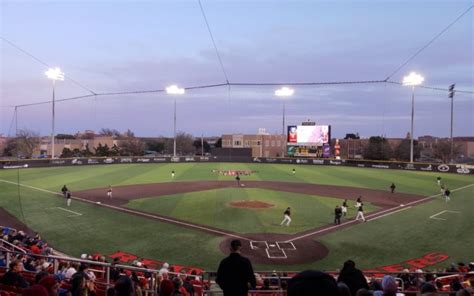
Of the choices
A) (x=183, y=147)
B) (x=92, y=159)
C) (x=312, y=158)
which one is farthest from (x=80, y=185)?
(x=183, y=147)

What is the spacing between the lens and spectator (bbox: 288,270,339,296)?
272 cm

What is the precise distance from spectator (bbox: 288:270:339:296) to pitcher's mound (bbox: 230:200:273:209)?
83.3 feet

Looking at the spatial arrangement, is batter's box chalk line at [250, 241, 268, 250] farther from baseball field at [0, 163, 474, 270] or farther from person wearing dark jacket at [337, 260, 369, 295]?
person wearing dark jacket at [337, 260, 369, 295]

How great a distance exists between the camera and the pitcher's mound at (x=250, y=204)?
92.6 ft

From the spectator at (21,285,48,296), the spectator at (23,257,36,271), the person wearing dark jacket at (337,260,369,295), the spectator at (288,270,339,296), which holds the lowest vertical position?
the spectator at (23,257,36,271)

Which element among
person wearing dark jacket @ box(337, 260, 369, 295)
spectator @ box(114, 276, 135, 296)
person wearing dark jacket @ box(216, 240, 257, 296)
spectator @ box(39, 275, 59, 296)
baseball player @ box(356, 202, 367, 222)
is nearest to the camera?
spectator @ box(39, 275, 59, 296)

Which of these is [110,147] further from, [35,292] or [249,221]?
[35,292]

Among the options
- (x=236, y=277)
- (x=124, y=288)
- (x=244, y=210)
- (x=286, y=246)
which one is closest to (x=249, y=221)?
(x=244, y=210)

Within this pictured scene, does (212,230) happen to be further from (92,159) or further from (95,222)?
(92,159)

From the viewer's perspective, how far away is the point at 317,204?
29891 mm

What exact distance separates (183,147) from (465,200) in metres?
115

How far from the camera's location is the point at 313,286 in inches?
107

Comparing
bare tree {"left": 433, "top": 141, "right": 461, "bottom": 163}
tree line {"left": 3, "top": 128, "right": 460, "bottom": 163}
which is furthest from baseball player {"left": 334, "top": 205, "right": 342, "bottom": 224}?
bare tree {"left": 433, "top": 141, "right": 461, "bottom": 163}

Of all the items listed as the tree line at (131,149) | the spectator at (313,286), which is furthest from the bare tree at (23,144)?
the spectator at (313,286)
